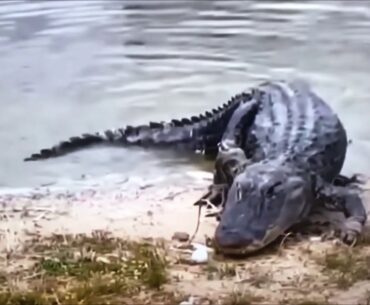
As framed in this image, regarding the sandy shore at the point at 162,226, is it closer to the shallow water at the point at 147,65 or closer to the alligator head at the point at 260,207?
the alligator head at the point at 260,207

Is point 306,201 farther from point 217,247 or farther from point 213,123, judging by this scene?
point 213,123

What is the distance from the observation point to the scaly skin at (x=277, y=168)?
434cm

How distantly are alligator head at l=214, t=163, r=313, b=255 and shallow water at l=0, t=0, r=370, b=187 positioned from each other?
1098 mm

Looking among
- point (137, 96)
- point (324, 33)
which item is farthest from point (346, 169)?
point (324, 33)

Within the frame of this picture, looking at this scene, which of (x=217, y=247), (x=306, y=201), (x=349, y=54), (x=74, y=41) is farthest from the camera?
(x=74, y=41)

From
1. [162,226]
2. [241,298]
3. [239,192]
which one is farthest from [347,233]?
[241,298]

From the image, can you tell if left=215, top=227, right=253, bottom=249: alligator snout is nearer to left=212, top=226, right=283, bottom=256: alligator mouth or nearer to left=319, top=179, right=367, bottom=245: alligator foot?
left=212, top=226, right=283, bottom=256: alligator mouth

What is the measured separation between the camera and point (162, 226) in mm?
4633

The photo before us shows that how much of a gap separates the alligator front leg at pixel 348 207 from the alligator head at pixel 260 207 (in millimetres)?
130

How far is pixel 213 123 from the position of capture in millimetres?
6422

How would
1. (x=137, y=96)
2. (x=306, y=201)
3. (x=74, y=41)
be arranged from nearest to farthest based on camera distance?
(x=306, y=201) < (x=137, y=96) < (x=74, y=41)

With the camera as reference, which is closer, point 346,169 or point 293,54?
point 346,169

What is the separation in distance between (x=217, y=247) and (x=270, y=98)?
86.7 inches

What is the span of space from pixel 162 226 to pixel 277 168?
0.65 meters
